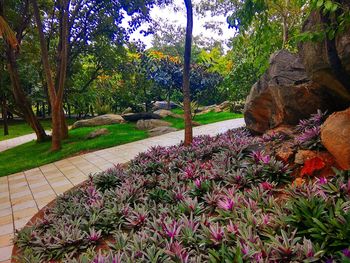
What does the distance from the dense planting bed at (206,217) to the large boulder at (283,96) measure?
0.82 meters

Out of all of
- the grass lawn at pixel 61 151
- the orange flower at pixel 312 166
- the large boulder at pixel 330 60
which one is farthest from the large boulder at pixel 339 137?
the grass lawn at pixel 61 151

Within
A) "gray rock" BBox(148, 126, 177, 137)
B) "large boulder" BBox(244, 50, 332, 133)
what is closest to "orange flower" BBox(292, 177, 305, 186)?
"large boulder" BBox(244, 50, 332, 133)

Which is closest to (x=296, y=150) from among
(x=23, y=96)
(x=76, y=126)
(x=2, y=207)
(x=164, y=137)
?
(x=2, y=207)

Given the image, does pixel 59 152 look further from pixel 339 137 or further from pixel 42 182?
pixel 339 137

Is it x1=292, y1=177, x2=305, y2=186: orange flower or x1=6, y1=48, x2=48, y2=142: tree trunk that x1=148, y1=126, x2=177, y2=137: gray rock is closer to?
x1=6, y1=48, x2=48, y2=142: tree trunk

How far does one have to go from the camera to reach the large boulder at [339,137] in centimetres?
285

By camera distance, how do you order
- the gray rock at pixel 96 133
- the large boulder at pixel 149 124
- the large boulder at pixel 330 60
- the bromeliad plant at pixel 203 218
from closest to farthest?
the bromeliad plant at pixel 203 218, the large boulder at pixel 330 60, the gray rock at pixel 96 133, the large boulder at pixel 149 124

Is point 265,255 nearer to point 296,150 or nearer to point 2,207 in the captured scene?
point 296,150

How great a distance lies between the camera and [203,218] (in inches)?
101

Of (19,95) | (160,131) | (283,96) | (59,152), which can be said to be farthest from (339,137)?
(19,95)

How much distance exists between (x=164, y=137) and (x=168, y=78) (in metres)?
4.41

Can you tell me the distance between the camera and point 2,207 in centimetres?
484

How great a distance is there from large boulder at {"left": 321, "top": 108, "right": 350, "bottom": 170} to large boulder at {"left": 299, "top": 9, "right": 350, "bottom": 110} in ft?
1.50

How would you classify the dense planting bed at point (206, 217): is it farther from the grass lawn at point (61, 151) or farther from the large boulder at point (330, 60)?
the grass lawn at point (61, 151)
